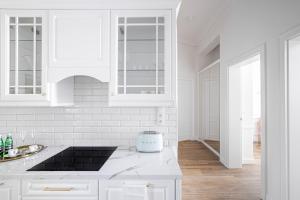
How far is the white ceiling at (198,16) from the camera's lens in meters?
3.94

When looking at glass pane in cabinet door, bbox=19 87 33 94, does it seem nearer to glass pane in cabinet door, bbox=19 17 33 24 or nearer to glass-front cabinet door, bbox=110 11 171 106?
glass pane in cabinet door, bbox=19 17 33 24

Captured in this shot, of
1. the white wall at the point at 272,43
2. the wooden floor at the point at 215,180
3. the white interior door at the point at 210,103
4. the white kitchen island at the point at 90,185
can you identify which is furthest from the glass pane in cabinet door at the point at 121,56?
the white interior door at the point at 210,103

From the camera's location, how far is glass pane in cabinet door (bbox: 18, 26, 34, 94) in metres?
1.75

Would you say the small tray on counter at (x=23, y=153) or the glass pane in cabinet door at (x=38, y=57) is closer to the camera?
the small tray on counter at (x=23, y=153)

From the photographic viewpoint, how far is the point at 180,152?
5.23 metres

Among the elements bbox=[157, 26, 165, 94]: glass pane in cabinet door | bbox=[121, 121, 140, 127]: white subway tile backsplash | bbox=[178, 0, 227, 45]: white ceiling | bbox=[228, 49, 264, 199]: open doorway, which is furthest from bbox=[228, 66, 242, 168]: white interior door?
bbox=[157, 26, 165, 94]: glass pane in cabinet door

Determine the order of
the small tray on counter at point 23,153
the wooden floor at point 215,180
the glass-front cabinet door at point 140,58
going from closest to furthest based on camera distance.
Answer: the small tray on counter at point 23,153 < the glass-front cabinet door at point 140,58 < the wooden floor at point 215,180

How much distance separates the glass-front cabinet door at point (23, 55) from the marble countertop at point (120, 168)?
1.68 feet

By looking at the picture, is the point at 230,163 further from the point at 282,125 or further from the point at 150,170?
the point at 150,170

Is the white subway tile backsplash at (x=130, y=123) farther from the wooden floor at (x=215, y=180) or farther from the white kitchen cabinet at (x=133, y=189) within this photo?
the wooden floor at (x=215, y=180)

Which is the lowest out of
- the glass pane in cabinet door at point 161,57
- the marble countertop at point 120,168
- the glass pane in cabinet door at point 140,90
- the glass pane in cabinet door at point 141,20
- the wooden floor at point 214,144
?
the wooden floor at point 214,144

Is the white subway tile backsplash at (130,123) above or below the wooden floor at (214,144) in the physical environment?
above

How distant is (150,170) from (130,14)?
3.99 feet

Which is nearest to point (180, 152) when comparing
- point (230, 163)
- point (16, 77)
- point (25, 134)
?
point (230, 163)
